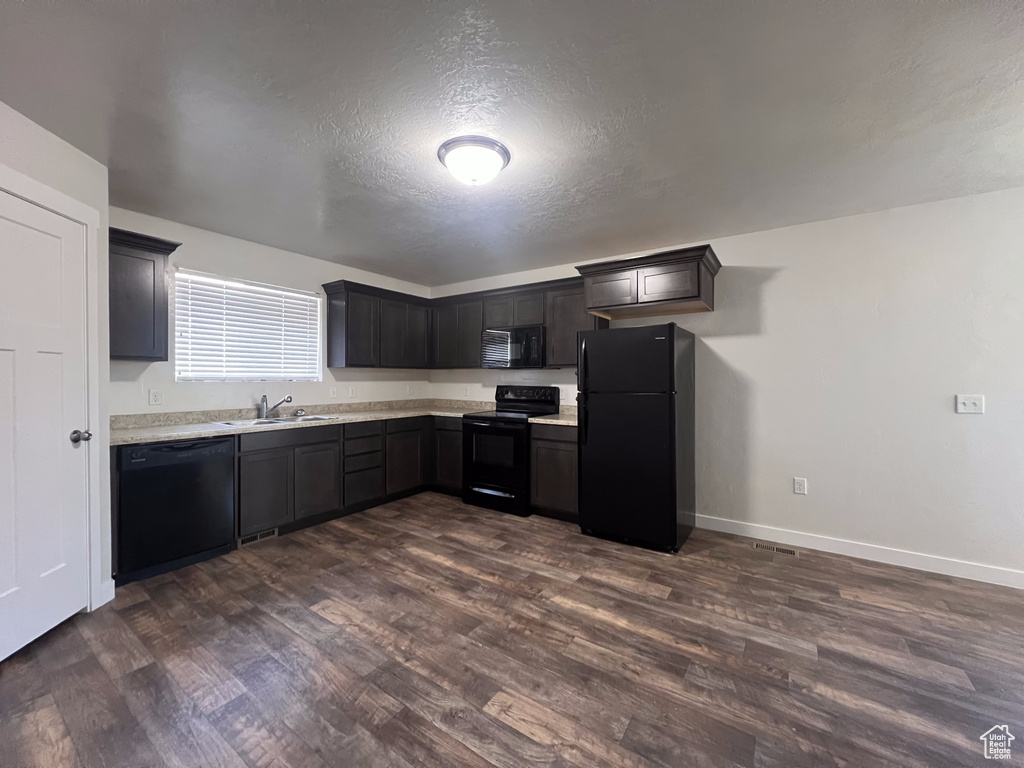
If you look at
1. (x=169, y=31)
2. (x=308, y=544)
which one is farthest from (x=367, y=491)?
(x=169, y=31)

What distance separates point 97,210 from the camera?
230cm

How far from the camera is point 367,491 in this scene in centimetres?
402

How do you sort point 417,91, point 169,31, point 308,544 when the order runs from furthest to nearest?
point 308,544
point 417,91
point 169,31

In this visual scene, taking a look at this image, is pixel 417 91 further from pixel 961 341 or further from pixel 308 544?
pixel 961 341

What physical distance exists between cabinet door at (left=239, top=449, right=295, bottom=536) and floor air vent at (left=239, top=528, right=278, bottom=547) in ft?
0.14

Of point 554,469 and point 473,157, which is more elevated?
point 473,157

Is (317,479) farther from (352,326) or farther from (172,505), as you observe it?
(352,326)

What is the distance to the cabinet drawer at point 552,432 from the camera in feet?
12.3

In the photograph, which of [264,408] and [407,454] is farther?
[407,454]

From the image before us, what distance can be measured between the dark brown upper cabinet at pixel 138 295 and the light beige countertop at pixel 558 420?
2.89 m

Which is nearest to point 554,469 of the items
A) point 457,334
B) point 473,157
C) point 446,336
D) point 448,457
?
point 448,457

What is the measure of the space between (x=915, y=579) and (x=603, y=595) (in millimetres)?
2069

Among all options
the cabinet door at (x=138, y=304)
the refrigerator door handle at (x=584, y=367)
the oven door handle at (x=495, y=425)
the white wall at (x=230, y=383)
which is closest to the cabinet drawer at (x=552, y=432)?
the oven door handle at (x=495, y=425)

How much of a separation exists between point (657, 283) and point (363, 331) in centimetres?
286
